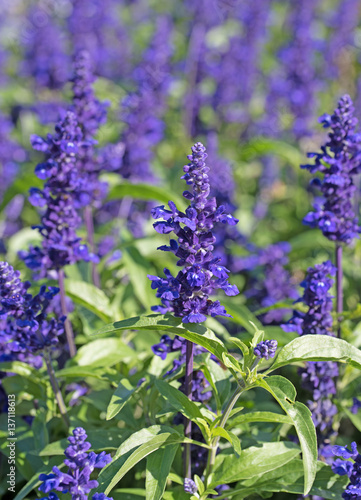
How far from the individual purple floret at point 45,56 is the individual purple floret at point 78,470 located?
708 cm

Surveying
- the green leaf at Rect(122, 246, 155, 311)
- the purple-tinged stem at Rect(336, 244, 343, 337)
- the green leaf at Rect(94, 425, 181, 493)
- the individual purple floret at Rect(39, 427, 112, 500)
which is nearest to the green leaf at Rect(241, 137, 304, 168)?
the green leaf at Rect(122, 246, 155, 311)

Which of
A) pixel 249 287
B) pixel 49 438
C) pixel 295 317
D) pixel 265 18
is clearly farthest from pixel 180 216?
pixel 265 18

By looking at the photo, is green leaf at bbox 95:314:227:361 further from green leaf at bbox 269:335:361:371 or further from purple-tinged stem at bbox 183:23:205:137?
purple-tinged stem at bbox 183:23:205:137

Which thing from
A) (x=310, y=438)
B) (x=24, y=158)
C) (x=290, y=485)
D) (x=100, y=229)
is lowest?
(x=290, y=485)

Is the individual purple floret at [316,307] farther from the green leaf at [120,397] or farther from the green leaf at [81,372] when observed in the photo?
the green leaf at [81,372]

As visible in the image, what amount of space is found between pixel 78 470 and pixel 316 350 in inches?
55.5

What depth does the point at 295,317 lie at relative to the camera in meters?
3.96

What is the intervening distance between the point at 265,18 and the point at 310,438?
9.17 m

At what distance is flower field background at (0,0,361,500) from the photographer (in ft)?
10.3

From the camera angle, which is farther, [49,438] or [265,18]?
[265,18]

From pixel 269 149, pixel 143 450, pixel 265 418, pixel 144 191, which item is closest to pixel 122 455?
pixel 143 450

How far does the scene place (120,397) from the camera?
3.46 m

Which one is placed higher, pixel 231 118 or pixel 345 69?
pixel 345 69

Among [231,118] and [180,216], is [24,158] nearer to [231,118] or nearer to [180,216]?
[231,118]
